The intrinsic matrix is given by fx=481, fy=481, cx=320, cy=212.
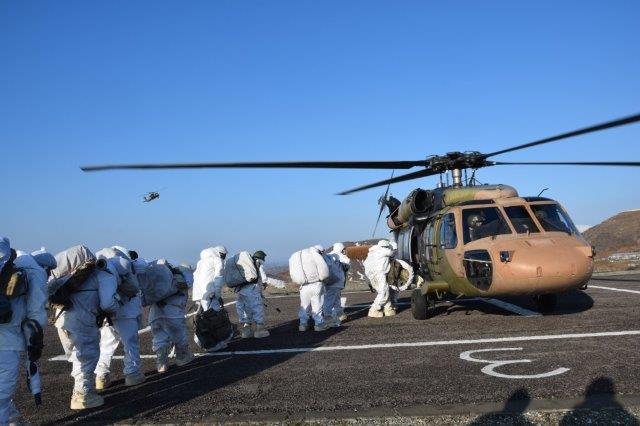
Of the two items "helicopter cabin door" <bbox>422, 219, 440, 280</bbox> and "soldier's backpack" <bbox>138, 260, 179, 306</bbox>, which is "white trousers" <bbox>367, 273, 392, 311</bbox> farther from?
"soldier's backpack" <bbox>138, 260, 179, 306</bbox>

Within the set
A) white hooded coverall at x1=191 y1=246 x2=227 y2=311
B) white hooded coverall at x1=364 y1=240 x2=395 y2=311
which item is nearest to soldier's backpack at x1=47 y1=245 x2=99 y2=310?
white hooded coverall at x1=191 y1=246 x2=227 y2=311

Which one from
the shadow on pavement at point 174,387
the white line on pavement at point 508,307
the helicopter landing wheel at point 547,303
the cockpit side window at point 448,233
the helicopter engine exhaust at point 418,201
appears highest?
the helicopter engine exhaust at point 418,201

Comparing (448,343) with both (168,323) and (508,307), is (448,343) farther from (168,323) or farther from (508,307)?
(168,323)

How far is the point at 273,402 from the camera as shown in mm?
4953

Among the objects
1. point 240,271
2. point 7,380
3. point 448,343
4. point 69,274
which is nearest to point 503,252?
point 448,343

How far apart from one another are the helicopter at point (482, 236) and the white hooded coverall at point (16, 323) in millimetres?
2118

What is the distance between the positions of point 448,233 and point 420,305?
1.62m

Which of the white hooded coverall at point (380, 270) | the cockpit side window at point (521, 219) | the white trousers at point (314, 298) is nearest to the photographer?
the cockpit side window at point (521, 219)

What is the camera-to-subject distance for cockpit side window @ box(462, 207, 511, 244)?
28.4 ft

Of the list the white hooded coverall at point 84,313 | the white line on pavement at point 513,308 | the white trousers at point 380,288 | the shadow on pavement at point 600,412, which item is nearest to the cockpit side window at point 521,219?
the white line on pavement at point 513,308

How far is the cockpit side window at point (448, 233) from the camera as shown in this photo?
359 inches

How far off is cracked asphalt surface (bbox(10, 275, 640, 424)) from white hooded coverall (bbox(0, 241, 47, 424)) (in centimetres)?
77

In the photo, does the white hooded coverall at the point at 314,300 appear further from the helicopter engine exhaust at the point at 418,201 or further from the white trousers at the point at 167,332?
the white trousers at the point at 167,332

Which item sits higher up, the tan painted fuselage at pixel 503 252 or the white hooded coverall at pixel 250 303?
the tan painted fuselage at pixel 503 252
